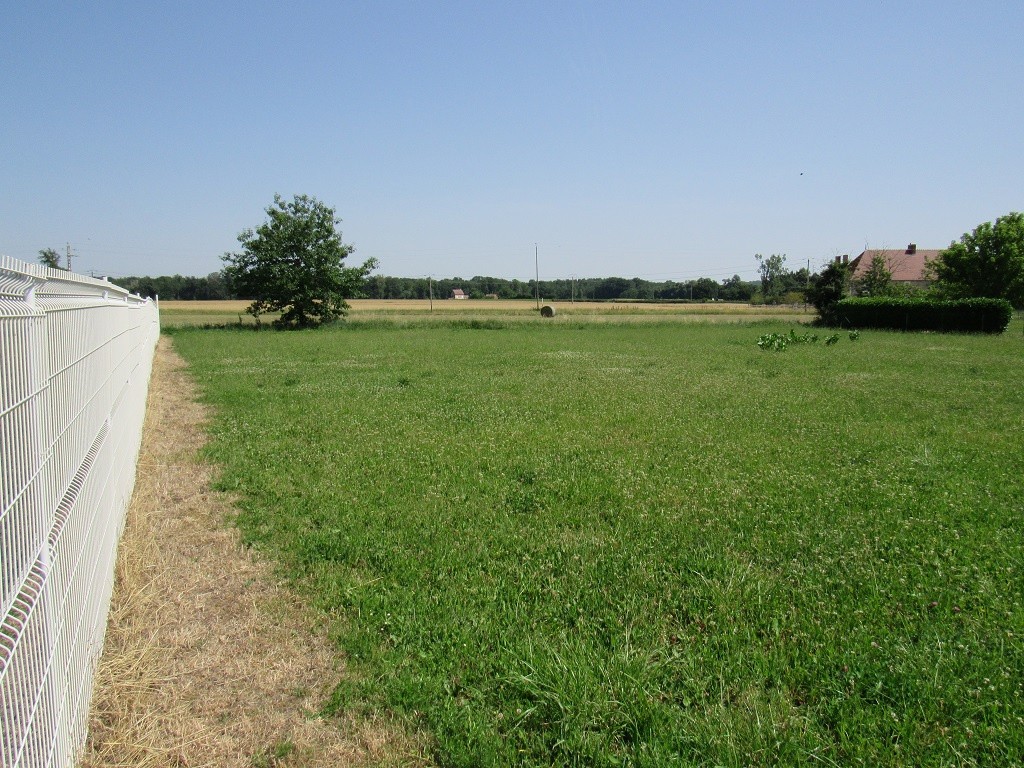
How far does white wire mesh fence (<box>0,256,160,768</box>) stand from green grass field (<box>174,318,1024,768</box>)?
130 cm

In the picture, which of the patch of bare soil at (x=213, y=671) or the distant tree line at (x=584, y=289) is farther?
the distant tree line at (x=584, y=289)

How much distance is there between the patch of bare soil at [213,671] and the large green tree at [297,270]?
41157mm

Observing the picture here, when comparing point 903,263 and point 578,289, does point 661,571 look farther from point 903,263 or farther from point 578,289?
point 578,289

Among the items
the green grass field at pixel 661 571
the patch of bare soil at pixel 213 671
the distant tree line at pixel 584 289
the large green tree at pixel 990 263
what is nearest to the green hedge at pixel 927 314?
the large green tree at pixel 990 263

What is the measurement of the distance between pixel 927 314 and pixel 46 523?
47201 mm

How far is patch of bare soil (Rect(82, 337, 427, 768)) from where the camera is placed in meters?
3.03

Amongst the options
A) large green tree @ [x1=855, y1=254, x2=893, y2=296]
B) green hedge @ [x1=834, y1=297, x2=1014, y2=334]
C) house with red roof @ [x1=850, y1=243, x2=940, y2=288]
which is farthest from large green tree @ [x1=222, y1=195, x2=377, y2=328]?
house with red roof @ [x1=850, y1=243, x2=940, y2=288]

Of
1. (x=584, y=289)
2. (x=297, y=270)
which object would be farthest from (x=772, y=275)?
(x=297, y=270)

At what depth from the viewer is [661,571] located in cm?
490

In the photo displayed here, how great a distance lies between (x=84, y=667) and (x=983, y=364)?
2461 centimetres

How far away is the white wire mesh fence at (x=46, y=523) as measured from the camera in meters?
1.96

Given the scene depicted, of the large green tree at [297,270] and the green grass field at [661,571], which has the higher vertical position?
the large green tree at [297,270]

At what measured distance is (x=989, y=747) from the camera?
2.99 metres

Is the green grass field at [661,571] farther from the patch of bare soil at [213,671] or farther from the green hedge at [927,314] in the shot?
the green hedge at [927,314]
